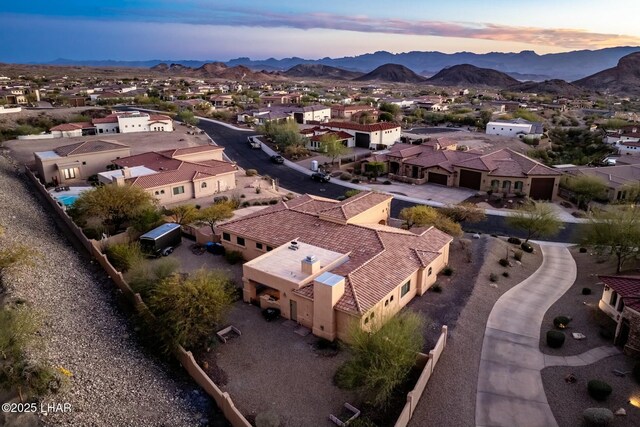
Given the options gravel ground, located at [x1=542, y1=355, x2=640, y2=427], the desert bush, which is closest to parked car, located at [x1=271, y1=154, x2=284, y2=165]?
gravel ground, located at [x1=542, y1=355, x2=640, y2=427]

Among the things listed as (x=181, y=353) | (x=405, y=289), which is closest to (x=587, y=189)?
(x=405, y=289)

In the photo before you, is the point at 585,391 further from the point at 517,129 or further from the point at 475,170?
the point at 517,129

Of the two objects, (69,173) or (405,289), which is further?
(69,173)

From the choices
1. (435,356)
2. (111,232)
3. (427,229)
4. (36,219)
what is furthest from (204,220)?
(435,356)

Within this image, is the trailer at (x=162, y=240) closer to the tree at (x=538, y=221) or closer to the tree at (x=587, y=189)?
the tree at (x=538, y=221)

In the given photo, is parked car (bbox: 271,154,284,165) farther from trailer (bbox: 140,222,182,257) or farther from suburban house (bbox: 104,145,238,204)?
trailer (bbox: 140,222,182,257)

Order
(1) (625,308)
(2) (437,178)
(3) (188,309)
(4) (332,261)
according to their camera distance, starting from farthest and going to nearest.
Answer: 1. (2) (437,178)
2. (4) (332,261)
3. (1) (625,308)
4. (3) (188,309)
